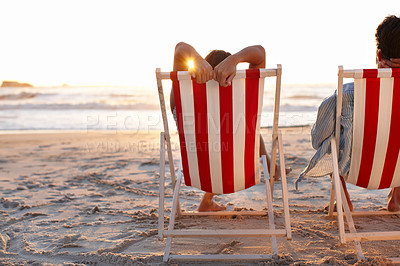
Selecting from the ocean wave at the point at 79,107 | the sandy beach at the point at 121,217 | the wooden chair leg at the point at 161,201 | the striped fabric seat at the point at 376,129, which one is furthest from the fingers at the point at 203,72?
the ocean wave at the point at 79,107

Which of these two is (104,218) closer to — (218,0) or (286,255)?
(286,255)

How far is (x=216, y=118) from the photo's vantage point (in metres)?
2.18

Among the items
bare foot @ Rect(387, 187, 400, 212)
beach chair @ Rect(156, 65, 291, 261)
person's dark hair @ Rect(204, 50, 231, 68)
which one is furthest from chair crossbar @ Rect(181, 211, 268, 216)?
person's dark hair @ Rect(204, 50, 231, 68)

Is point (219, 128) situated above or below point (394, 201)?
above

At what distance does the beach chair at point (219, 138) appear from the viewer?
2029mm

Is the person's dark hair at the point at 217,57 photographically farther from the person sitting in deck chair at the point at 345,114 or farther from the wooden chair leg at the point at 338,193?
the wooden chair leg at the point at 338,193

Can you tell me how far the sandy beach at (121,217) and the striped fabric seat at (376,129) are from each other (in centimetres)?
42

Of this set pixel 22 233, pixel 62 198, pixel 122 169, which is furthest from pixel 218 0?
pixel 22 233

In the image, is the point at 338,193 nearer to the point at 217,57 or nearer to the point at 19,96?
the point at 217,57

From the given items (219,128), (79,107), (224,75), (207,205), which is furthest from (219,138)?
(79,107)

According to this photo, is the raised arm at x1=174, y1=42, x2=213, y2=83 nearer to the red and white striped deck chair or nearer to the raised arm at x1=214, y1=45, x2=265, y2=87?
the raised arm at x1=214, y1=45, x2=265, y2=87

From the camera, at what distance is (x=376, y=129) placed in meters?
2.10

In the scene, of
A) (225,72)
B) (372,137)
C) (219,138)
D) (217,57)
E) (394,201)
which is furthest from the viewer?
(394,201)

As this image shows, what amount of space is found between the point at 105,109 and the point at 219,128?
13.3 metres
